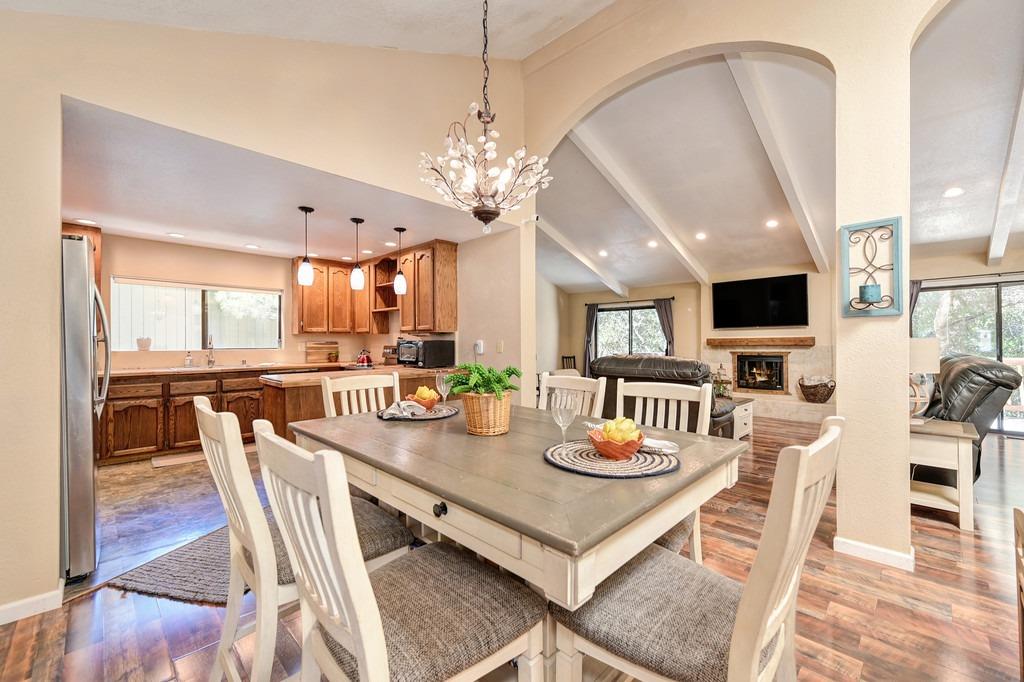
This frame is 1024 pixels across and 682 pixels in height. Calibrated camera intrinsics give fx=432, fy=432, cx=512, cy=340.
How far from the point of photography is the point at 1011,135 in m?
3.54

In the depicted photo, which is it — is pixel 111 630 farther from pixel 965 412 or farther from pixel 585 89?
pixel 965 412

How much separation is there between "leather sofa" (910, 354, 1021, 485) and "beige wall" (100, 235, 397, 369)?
5.47 metres

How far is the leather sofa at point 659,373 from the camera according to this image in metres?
3.91

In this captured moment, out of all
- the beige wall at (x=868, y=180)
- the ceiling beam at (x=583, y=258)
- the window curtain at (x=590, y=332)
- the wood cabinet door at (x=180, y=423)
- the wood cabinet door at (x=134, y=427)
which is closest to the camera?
the beige wall at (x=868, y=180)

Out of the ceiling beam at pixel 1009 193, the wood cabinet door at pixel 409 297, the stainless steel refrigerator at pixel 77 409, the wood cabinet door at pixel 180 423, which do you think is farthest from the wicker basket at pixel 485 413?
the ceiling beam at pixel 1009 193

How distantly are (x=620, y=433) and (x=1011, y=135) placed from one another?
480 centimetres

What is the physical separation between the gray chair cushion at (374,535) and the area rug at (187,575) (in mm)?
751

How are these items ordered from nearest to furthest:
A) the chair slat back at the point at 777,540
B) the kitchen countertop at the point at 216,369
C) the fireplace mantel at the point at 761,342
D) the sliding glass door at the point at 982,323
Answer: the chair slat back at the point at 777,540
the kitchen countertop at the point at 216,369
the sliding glass door at the point at 982,323
the fireplace mantel at the point at 761,342

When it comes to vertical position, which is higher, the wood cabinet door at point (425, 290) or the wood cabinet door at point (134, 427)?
the wood cabinet door at point (425, 290)

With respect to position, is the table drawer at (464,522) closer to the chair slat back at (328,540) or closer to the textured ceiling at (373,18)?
the chair slat back at (328,540)

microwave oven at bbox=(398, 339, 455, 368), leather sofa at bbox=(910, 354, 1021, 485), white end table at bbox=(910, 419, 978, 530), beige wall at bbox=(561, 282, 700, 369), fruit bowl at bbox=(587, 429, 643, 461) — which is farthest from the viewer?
beige wall at bbox=(561, 282, 700, 369)

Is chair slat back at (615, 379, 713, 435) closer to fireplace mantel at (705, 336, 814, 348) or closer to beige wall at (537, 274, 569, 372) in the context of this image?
fireplace mantel at (705, 336, 814, 348)

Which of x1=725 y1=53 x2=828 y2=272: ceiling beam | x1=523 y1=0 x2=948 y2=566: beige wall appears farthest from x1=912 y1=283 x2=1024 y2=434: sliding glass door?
x1=523 y1=0 x2=948 y2=566: beige wall

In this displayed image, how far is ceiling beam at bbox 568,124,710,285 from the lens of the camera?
4.67 meters
